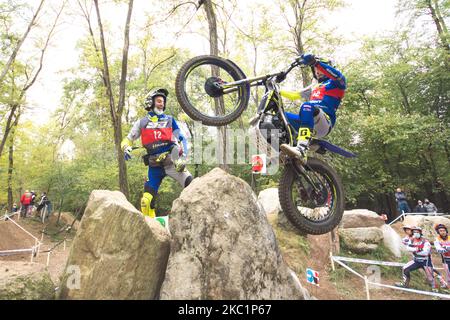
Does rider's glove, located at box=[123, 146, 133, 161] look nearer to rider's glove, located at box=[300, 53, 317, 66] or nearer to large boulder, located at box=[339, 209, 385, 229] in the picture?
rider's glove, located at box=[300, 53, 317, 66]

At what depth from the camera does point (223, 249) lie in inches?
162

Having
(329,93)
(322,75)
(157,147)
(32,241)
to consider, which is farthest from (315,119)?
(32,241)

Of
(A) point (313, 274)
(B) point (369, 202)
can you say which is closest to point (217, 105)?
(A) point (313, 274)

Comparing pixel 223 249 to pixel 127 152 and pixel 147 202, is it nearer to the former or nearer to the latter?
pixel 147 202

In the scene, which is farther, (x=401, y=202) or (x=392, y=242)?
(x=401, y=202)

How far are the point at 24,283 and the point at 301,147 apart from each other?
4.19 meters

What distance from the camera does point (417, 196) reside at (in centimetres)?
2417

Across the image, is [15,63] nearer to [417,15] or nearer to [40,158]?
[40,158]

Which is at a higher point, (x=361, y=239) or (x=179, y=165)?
(x=179, y=165)

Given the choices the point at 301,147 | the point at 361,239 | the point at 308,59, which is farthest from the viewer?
the point at 361,239

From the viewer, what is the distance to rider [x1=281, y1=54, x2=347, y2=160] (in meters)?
3.82

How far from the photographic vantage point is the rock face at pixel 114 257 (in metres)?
4.05

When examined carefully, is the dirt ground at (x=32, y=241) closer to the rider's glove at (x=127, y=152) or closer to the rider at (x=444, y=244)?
the rider's glove at (x=127, y=152)
